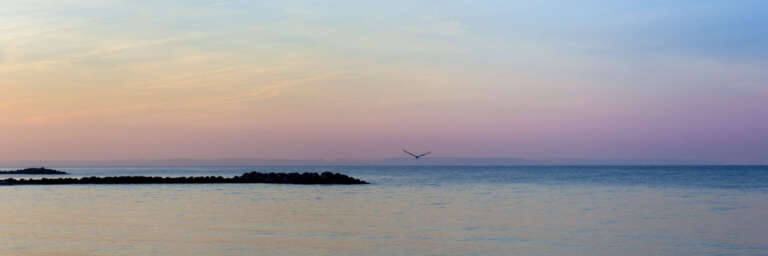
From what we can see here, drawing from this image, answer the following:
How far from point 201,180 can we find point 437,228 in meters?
48.1

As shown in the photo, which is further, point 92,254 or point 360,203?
point 360,203

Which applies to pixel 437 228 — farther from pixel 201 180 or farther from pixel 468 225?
pixel 201 180

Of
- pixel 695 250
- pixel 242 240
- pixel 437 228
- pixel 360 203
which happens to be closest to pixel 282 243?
pixel 242 240

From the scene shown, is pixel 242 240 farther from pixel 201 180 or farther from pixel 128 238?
pixel 201 180

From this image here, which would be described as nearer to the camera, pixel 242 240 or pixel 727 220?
pixel 242 240

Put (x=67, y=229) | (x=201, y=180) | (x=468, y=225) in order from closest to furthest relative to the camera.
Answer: (x=67, y=229) < (x=468, y=225) < (x=201, y=180)

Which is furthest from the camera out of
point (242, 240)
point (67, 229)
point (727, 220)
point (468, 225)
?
point (727, 220)

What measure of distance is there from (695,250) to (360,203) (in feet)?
65.7

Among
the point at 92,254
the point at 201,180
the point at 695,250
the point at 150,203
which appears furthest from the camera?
the point at 201,180

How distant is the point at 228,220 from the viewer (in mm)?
26953

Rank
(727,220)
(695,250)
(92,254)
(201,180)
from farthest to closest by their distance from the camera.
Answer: (201,180) → (727,220) → (695,250) → (92,254)

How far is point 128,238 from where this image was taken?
21031mm

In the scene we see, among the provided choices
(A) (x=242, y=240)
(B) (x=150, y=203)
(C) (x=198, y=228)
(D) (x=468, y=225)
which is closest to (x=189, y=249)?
(A) (x=242, y=240)

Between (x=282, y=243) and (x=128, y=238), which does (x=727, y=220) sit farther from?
(x=128, y=238)
